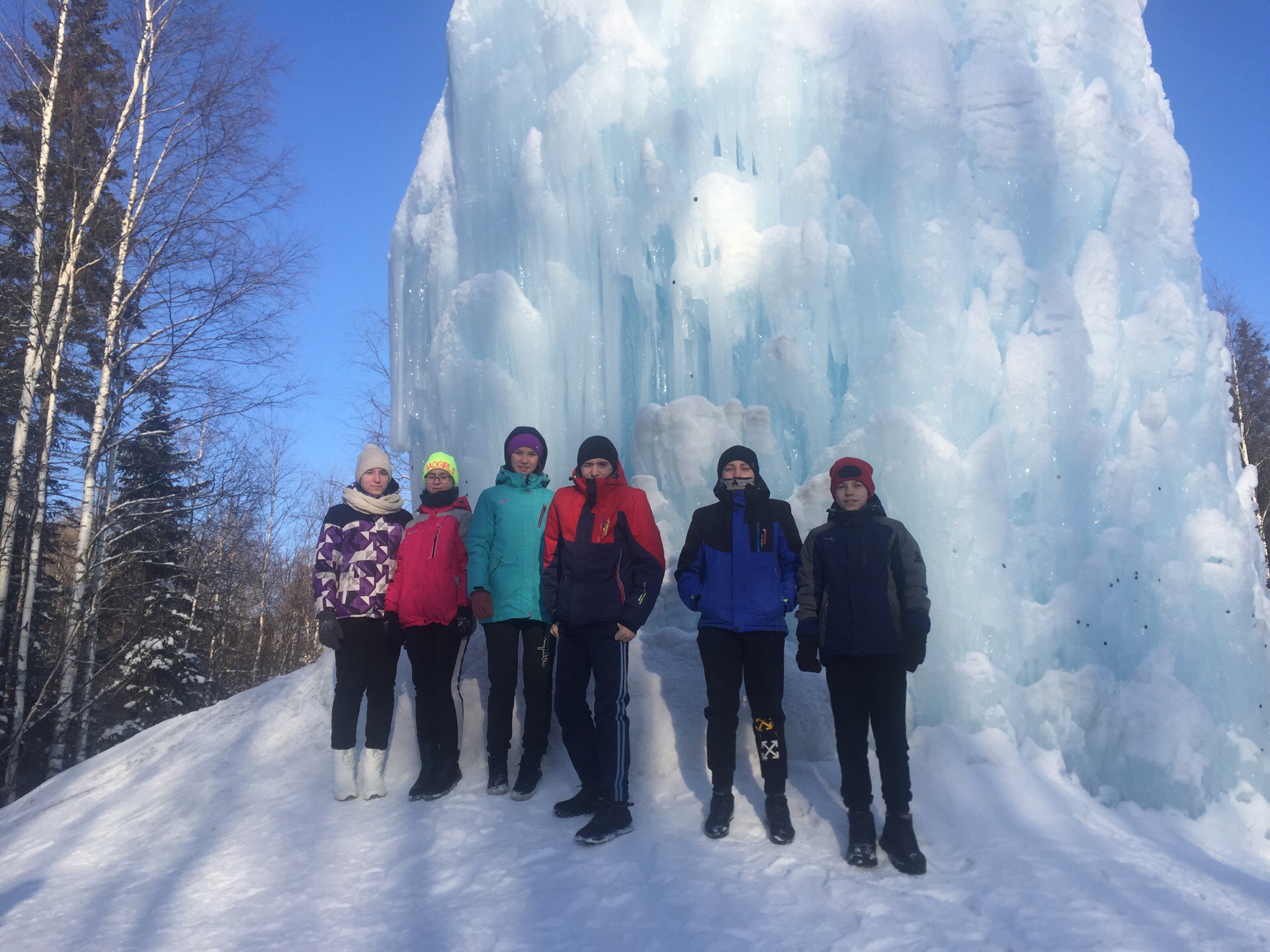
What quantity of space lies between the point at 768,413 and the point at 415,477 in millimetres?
2339

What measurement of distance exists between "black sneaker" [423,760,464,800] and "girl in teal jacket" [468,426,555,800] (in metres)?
0.16

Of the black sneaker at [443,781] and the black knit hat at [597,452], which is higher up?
the black knit hat at [597,452]

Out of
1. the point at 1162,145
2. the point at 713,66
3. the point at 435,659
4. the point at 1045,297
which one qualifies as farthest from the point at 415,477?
the point at 1162,145

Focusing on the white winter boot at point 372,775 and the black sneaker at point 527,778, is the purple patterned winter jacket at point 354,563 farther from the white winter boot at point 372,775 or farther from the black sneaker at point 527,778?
the black sneaker at point 527,778

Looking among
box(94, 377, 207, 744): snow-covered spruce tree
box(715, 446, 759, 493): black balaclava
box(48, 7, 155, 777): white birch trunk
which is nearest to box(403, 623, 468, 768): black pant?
box(715, 446, 759, 493): black balaclava

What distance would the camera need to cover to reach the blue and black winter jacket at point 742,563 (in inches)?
117

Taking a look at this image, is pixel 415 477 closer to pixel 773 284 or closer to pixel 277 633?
pixel 773 284

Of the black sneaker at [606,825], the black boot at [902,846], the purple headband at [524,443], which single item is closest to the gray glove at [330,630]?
the purple headband at [524,443]

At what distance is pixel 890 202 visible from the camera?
4223mm

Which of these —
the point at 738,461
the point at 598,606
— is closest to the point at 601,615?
the point at 598,606

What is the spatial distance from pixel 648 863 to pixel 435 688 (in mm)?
1249

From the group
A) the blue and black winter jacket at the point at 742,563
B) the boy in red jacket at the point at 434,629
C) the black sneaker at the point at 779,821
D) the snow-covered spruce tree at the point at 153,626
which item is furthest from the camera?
the snow-covered spruce tree at the point at 153,626

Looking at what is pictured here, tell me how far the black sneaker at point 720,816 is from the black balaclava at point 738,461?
116 centimetres

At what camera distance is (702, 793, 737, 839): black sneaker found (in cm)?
290
